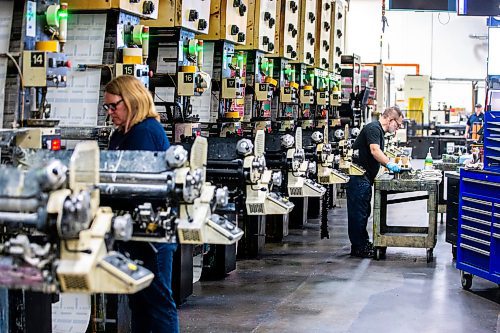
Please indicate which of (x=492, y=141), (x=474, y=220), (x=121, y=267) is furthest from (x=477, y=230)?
(x=121, y=267)

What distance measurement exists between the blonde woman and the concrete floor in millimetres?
1636

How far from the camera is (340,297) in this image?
673 centimetres

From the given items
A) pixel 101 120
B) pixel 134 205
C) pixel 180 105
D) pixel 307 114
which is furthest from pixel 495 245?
pixel 307 114

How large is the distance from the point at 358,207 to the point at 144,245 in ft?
15.6

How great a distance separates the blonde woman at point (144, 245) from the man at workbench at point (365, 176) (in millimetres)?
4475

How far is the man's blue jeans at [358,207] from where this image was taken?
27.7 feet

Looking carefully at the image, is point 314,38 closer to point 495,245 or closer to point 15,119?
point 495,245

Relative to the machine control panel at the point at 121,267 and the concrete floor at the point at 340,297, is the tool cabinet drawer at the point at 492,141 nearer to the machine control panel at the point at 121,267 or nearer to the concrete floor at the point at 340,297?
the concrete floor at the point at 340,297

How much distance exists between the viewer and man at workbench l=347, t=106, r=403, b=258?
27.3ft

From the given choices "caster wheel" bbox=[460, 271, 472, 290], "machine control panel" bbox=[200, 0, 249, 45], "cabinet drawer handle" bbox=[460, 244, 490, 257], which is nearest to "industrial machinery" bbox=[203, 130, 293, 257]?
"machine control panel" bbox=[200, 0, 249, 45]

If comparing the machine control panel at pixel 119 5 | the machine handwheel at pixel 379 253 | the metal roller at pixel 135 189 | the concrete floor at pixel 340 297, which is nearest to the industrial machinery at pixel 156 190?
the metal roller at pixel 135 189

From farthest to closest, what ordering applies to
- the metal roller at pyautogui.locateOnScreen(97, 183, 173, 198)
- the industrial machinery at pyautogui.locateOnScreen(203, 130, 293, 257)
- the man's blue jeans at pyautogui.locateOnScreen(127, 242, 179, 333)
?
1. the industrial machinery at pyautogui.locateOnScreen(203, 130, 293, 257)
2. the man's blue jeans at pyautogui.locateOnScreen(127, 242, 179, 333)
3. the metal roller at pyautogui.locateOnScreen(97, 183, 173, 198)

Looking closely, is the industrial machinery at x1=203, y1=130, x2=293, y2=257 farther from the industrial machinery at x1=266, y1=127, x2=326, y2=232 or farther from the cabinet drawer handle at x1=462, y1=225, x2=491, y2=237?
Result: the cabinet drawer handle at x1=462, y1=225, x2=491, y2=237

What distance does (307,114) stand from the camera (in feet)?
35.6
